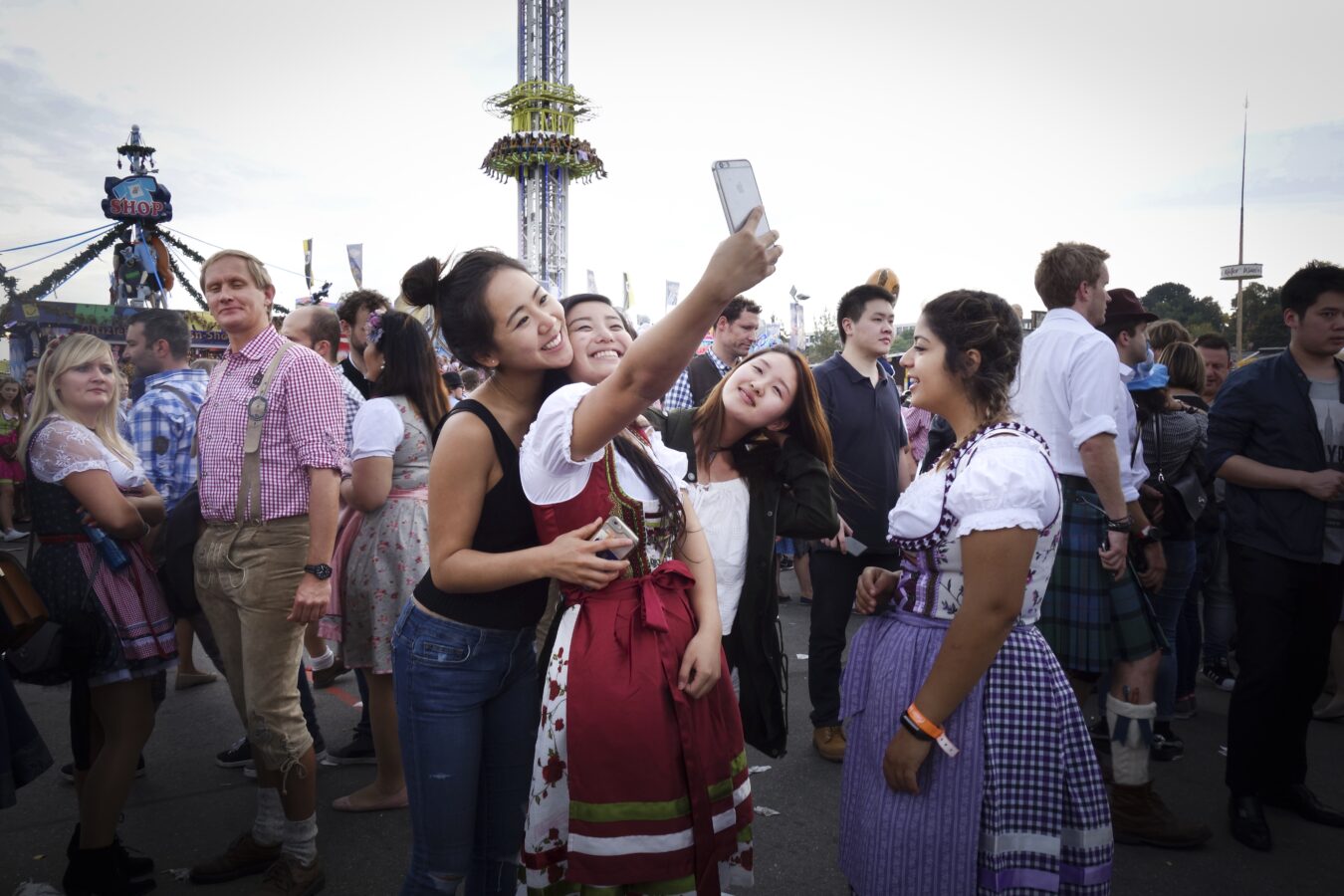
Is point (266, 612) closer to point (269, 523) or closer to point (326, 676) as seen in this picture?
point (269, 523)

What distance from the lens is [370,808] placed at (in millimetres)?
3518

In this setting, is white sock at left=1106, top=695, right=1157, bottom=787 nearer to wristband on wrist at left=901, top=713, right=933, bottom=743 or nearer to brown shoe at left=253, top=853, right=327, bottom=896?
wristband on wrist at left=901, top=713, right=933, bottom=743

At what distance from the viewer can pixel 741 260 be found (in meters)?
1.20

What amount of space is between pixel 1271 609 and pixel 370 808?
13.0ft

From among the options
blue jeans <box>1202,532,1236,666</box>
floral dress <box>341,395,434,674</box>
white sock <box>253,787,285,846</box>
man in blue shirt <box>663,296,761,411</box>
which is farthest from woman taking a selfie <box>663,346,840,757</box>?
blue jeans <box>1202,532,1236,666</box>

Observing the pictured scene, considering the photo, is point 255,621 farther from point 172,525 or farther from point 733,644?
point 733,644

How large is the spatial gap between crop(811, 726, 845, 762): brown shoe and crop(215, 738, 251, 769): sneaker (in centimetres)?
291

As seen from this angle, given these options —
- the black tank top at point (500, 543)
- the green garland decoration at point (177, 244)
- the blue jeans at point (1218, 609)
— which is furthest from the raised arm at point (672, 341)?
the green garland decoration at point (177, 244)

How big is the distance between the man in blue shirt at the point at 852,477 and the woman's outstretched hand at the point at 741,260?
111 inches

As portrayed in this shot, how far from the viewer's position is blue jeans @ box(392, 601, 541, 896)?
1894 millimetres

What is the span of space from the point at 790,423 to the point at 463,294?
4.78ft

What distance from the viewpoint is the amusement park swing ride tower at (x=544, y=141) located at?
42844 mm

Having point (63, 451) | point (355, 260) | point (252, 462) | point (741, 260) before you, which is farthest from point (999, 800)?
point (355, 260)

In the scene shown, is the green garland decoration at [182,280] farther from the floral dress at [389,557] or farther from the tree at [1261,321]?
the tree at [1261,321]
